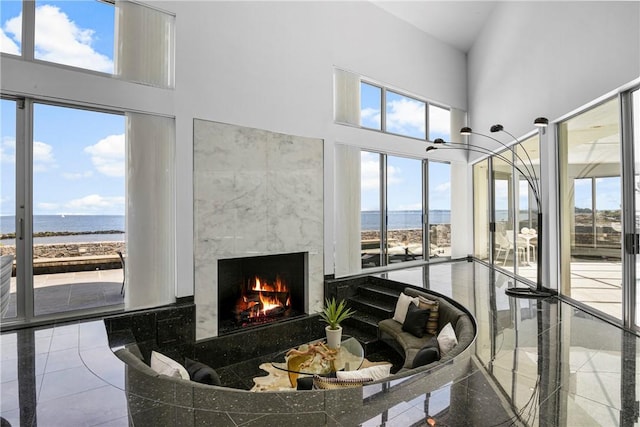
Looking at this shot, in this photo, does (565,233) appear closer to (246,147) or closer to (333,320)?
(333,320)

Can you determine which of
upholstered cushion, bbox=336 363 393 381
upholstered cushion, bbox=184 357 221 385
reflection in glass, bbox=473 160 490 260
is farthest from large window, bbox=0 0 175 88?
reflection in glass, bbox=473 160 490 260

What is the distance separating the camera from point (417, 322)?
3969 millimetres

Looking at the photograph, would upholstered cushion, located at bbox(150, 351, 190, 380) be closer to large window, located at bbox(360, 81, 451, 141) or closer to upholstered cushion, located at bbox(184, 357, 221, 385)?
upholstered cushion, located at bbox(184, 357, 221, 385)

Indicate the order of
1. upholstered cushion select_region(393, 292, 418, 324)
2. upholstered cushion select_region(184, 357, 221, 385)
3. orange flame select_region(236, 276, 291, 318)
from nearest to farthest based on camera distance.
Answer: upholstered cushion select_region(184, 357, 221, 385), upholstered cushion select_region(393, 292, 418, 324), orange flame select_region(236, 276, 291, 318)

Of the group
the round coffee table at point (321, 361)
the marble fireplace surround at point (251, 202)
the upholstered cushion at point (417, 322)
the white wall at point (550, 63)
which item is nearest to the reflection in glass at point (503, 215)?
the white wall at point (550, 63)

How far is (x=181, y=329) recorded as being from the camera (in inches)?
162

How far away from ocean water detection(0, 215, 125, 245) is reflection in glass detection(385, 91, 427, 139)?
15.8 ft

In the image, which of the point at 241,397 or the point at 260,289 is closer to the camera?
the point at 241,397

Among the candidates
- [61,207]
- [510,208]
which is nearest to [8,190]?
[61,207]

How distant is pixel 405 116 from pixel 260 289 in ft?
14.5

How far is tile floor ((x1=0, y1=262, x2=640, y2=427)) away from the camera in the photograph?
1.75 metres

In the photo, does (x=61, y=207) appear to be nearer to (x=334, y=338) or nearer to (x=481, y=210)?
(x=334, y=338)

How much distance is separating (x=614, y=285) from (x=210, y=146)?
16.2ft

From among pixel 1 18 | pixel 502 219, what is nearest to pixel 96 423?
pixel 1 18
